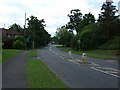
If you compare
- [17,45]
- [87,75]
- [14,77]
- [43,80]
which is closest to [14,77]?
[14,77]

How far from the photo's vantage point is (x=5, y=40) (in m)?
79.2

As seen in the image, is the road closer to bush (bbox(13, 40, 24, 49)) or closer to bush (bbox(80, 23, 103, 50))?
bush (bbox(80, 23, 103, 50))

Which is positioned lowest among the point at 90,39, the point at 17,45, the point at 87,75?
the point at 87,75

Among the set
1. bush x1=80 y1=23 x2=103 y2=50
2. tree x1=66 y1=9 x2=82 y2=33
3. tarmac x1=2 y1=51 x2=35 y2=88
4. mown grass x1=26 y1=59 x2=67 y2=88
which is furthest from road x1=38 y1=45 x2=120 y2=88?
tree x1=66 y1=9 x2=82 y2=33

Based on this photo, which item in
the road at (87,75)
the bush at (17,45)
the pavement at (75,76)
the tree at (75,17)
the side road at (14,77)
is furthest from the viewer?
the tree at (75,17)

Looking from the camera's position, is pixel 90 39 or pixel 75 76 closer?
pixel 75 76

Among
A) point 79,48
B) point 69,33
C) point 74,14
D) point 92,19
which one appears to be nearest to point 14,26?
point 69,33

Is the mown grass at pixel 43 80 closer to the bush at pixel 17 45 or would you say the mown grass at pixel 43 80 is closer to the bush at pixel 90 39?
the bush at pixel 90 39

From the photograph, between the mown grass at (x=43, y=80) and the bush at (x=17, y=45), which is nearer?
the mown grass at (x=43, y=80)

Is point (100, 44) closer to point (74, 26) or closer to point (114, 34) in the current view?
point (114, 34)

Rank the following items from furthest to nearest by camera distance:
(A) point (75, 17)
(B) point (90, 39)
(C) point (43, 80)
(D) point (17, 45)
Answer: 1. (A) point (75, 17)
2. (D) point (17, 45)
3. (B) point (90, 39)
4. (C) point (43, 80)

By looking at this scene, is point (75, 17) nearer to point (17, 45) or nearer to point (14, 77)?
point (17, 45)

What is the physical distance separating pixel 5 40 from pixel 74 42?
67.7 ft

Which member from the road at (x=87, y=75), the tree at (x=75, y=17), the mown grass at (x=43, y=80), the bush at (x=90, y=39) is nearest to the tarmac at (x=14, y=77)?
the mown grass at (x=43, y=80)
